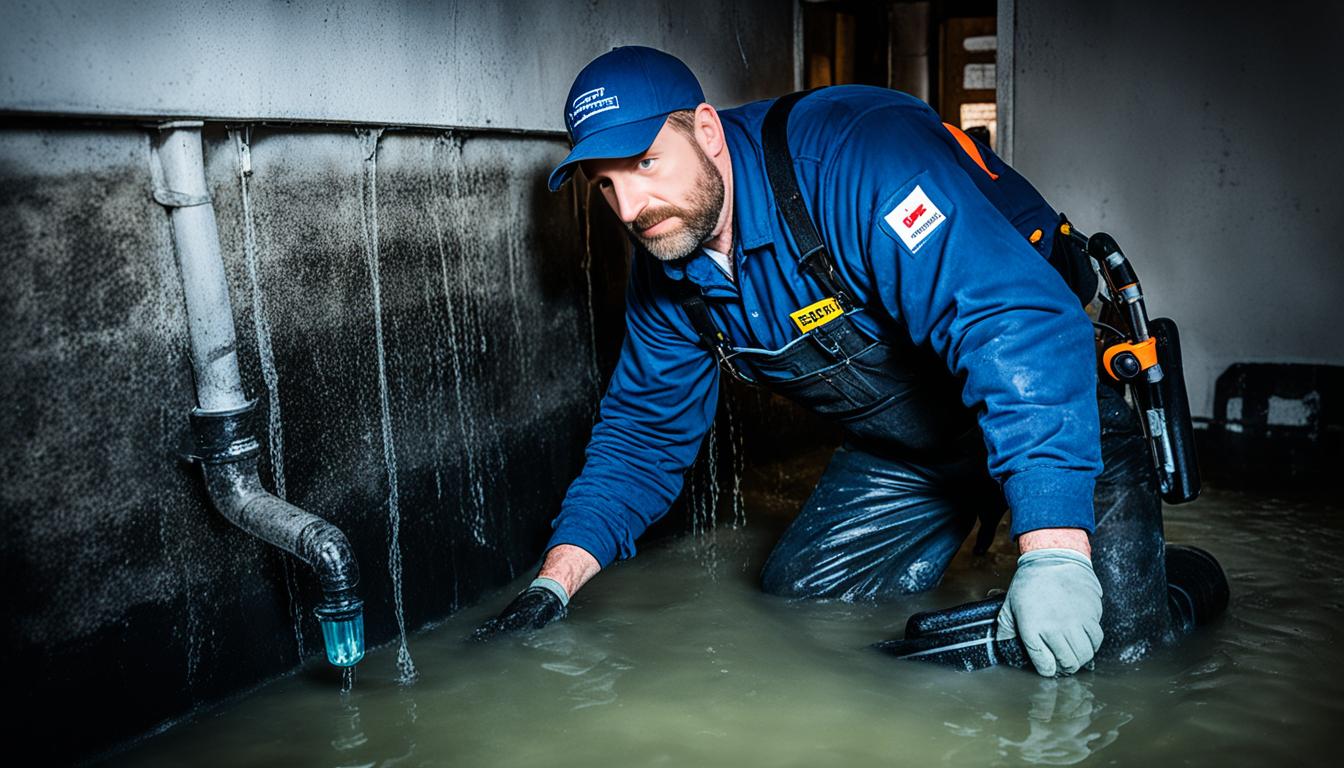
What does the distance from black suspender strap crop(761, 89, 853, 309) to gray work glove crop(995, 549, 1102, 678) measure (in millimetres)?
754

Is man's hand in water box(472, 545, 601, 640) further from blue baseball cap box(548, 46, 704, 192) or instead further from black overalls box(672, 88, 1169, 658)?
blue baseball cap box(548, 46, 704, 192)

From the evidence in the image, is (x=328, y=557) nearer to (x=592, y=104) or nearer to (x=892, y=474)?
(x=592, y=104)

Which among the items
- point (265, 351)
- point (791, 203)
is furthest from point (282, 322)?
point (791, 203)

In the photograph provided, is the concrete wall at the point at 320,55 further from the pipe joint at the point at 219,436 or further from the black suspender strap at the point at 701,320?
the black suspender strap at the point at 701,320

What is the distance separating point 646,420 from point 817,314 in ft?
2.00

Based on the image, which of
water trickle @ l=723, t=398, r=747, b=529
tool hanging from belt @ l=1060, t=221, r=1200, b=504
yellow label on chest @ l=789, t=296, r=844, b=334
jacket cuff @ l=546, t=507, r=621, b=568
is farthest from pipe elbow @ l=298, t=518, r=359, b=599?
water trickle @ l=723, t=398, r=747, b=529

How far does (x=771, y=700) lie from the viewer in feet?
8.13

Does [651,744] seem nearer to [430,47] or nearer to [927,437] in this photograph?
[927,437]

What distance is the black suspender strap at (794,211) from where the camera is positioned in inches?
102

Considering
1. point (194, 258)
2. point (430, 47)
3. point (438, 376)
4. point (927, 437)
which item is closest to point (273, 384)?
point (194, 258)

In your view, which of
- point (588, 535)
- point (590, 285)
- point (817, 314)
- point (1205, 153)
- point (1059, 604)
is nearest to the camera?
point (1059, 604)

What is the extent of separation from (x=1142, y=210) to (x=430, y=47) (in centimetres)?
317

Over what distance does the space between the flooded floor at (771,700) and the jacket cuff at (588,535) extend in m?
0.23

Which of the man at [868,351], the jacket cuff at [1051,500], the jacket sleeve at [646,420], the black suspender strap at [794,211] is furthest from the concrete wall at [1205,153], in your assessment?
the jacket cuff at [1051,500]
